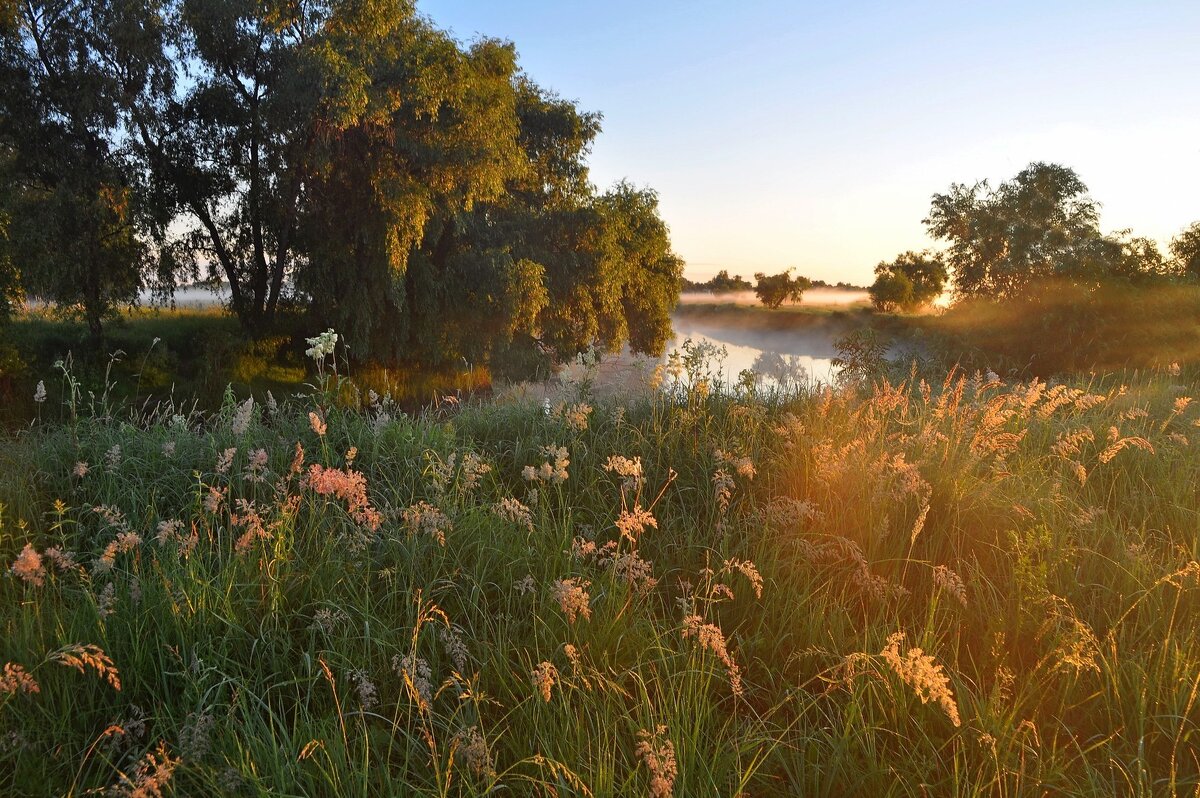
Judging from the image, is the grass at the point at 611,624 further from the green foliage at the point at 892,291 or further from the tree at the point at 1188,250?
the green foliage at the point at 892,291

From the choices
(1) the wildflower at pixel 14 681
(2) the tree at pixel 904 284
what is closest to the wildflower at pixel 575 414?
(1) the wildflower at pixel 14 681

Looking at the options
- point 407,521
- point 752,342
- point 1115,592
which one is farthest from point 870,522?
point 752,342

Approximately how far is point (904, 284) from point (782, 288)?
40.9 ft

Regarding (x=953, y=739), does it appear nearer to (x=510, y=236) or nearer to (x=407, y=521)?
(x=407, y=521)

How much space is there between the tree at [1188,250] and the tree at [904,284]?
47.1 feet

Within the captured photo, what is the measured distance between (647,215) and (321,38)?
1290cm

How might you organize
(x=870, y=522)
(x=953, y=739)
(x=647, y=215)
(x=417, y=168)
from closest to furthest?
(x=953, y=739), (x=870, y=522), (x=417, y=168), (x=647, y=215)

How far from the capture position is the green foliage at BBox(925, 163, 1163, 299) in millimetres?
22156

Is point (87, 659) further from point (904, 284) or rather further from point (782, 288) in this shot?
point (782, 288)

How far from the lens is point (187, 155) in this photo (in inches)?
737

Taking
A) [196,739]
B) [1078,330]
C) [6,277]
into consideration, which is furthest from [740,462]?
[1078,330]

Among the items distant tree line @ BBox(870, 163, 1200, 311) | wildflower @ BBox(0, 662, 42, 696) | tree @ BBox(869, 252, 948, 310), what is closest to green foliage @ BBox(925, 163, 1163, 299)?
distant tree line @ BBox(870, 163, 1200, 311)

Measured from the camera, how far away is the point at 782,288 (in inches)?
2142

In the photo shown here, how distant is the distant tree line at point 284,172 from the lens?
16.0m
